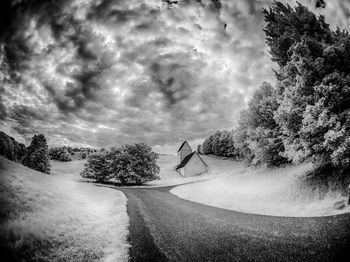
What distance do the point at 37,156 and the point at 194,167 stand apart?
45.0 meters

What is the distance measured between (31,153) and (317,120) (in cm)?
5323

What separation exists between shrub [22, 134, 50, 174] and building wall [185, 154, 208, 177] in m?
40.6

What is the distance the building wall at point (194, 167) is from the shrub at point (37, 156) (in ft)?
133

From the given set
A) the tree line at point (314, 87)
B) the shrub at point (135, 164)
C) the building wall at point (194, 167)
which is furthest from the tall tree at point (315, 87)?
the building wall at point (194, 167)

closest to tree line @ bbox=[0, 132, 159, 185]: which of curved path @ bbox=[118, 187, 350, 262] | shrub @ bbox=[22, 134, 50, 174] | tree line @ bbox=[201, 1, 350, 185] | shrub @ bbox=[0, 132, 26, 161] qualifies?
shrub @ bbox=[22, 134, 50, 174]

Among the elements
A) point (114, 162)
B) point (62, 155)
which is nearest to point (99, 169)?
point (114, 162)

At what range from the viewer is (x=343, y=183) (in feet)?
42.7

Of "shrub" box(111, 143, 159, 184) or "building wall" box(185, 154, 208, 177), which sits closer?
"shrub" box(111, 143, 159, 184)

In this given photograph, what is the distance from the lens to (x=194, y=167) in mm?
66375

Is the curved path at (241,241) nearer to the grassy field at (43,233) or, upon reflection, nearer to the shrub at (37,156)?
the grassy field at (43,233)

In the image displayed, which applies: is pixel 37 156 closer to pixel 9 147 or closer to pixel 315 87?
pixel 9 147

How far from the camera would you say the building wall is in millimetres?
65438

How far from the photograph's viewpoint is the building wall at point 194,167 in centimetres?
6544

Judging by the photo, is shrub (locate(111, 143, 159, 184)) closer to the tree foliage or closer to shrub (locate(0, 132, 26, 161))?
the tree foliage
